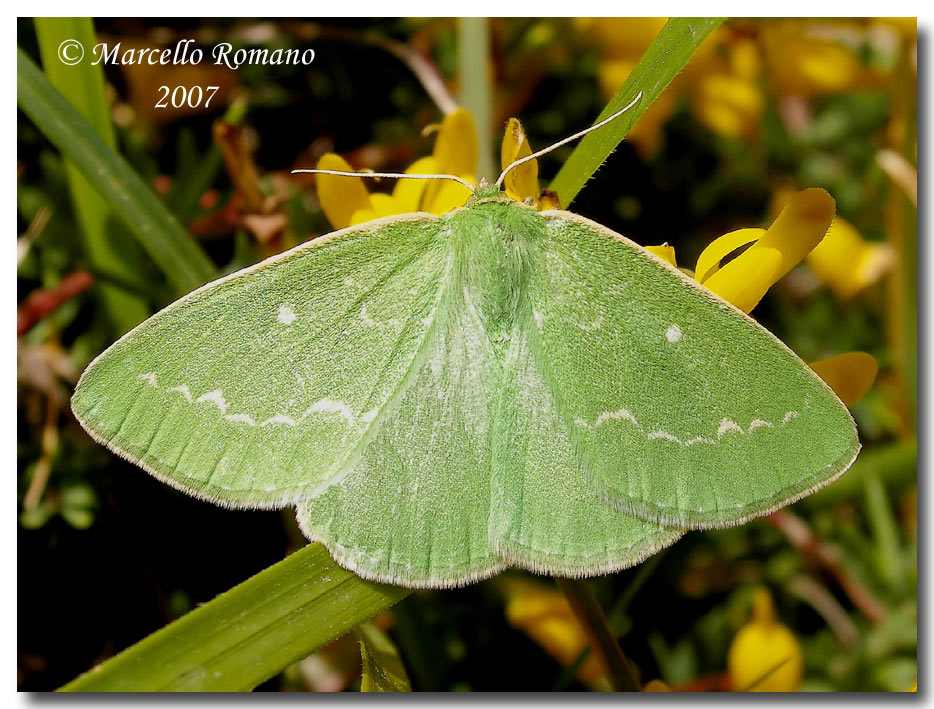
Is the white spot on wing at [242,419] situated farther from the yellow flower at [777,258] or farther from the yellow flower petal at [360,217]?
the yellow flower at [777,258]

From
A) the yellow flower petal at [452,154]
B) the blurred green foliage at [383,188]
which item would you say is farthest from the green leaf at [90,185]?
the yellow flower petal at [452,154]

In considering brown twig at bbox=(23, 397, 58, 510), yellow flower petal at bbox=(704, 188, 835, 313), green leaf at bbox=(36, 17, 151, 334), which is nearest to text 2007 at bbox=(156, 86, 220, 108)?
green leaf at bbox=(36, 17, 151, 334)

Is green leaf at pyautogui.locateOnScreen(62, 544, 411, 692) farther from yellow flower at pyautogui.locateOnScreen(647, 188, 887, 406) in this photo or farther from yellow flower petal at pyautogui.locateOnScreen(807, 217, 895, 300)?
yellow flower petal at pyautogui.locateOnScreen(807, 217, 895, 300)

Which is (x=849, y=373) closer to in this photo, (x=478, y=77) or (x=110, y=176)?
(x=478, y=77)

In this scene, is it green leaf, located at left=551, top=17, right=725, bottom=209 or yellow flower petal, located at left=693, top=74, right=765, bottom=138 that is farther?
yellow flower petal, located at left=693, top=74, right=765, bottom=138

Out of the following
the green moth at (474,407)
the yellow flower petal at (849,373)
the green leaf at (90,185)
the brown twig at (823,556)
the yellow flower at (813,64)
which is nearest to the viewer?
the green moth at (474,407)
